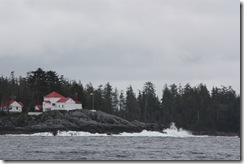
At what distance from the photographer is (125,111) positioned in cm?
17262

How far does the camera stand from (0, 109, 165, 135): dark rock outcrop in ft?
323

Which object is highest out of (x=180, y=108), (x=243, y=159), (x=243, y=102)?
(x=180, y=108)

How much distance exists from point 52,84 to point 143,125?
26.3 m

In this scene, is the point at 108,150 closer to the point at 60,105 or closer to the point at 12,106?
the point at 60,105

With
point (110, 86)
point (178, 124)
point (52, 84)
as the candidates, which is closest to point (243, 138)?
point (52, 84)

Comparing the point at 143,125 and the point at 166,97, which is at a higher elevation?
the point at 166,97

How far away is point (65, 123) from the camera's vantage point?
99.0m

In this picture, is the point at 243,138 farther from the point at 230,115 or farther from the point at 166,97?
the point at 166,97

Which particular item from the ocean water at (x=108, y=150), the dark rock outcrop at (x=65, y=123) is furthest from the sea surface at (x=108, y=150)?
the dark rock outcrop at (x=65, y=123)

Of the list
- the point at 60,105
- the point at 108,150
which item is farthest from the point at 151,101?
the point at 108,150

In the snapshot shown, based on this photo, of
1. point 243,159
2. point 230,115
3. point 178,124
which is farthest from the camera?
point 178,124

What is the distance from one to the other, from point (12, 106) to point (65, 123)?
80.1 feet

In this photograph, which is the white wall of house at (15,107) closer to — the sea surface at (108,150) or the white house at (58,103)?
the white house at (58,103)

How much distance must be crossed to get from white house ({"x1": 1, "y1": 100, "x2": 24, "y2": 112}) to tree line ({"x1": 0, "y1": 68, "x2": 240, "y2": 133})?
210 centimetres
